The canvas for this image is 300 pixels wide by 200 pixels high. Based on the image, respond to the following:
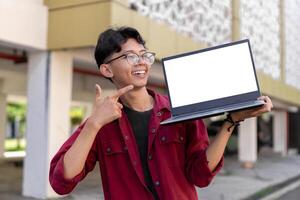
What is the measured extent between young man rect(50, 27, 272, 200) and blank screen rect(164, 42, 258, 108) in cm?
11

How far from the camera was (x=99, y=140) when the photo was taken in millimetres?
1981

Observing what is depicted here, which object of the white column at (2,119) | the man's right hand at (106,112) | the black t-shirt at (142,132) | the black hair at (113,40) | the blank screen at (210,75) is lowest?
the white column at (2,119)

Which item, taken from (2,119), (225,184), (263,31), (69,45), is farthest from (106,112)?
(2,119)

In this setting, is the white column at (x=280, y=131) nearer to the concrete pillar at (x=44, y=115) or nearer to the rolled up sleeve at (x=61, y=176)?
the concrete pillar at (x=44, y=115)

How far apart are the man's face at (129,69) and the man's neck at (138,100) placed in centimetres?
5

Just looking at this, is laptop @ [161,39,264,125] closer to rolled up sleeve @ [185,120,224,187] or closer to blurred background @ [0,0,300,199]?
Result: rolled up sleeve @ [185,120,224,187]

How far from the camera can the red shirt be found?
6.24 feet

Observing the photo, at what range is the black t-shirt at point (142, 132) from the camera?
193cm

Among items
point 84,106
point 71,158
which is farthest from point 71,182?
point 84,106

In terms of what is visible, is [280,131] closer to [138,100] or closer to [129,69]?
[138,100]

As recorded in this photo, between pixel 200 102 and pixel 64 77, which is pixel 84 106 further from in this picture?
pixel 200 102

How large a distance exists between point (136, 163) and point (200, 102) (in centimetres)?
37

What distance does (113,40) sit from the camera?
1.98m

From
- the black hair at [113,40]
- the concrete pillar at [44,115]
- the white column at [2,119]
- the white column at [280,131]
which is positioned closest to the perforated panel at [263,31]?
the concrete pillar at [44,115]
